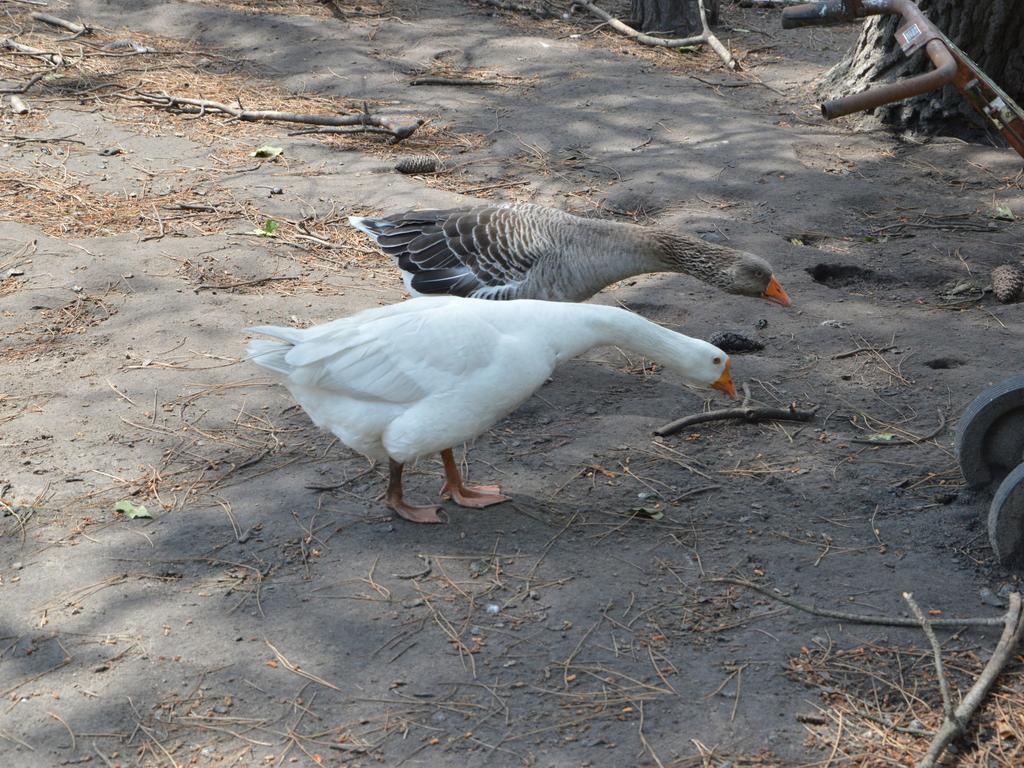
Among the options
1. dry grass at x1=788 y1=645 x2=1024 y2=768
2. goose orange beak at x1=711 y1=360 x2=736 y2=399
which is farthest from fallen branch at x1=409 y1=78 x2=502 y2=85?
dry grass at x1=788 y1=645 x2=1024 y2=768

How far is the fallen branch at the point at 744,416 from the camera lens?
15.1ft

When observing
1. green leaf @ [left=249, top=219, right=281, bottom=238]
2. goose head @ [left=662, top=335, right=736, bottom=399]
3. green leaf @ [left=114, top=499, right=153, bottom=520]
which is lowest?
green leaf @ [left=114, top=499, right=153, bottom=520]

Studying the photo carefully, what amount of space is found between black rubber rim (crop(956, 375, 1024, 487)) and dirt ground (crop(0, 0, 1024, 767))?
171 millimetres

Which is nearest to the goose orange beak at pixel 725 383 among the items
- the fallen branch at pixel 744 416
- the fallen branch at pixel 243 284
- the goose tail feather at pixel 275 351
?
the fallen branch at pixel 744 416

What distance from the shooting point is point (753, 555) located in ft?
12.1

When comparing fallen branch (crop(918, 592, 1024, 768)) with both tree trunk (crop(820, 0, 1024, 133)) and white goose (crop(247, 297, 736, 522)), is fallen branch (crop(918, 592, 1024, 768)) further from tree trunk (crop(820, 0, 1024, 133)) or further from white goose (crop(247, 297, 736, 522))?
tree trunk (crop(820, 0, 1024, 133))

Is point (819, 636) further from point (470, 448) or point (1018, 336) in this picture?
point (1018, 336)

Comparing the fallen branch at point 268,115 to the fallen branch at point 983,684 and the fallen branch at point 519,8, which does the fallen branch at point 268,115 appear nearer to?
the fallen branch at point 519,8

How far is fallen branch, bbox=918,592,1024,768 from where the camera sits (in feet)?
8.83

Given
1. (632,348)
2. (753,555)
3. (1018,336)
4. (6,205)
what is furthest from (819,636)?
(6,205)

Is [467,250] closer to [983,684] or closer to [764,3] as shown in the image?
[983,684]

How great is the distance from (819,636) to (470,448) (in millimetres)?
1883

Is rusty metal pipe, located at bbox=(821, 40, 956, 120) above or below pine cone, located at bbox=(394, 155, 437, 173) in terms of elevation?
above

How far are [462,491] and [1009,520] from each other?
200cm
